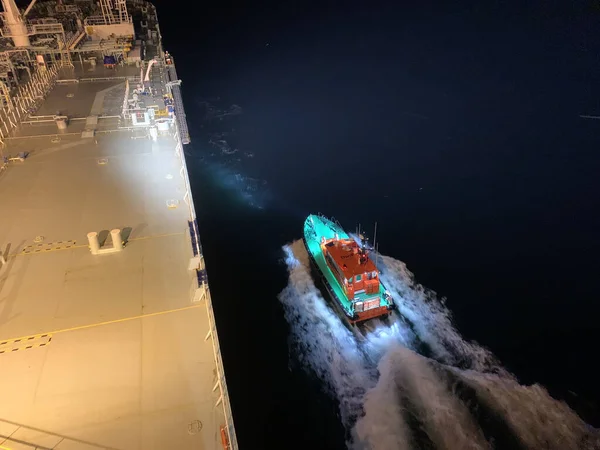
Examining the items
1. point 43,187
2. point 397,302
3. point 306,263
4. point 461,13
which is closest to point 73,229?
point 43,187

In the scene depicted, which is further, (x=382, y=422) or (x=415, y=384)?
(x=415, y=384)

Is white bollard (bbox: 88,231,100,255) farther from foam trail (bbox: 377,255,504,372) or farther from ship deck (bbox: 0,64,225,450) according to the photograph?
foam trail (bbox: 377,255,504,372)

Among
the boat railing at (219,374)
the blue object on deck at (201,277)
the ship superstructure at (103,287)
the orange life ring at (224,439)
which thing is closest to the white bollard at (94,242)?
the ship superstructure at (103,287)

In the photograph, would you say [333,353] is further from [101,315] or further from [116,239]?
[101,315]

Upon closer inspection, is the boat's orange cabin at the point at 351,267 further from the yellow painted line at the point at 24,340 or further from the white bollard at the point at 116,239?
the yellow painted line at the point at 24,340

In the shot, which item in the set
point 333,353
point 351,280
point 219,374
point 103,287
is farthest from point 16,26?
point 219,374

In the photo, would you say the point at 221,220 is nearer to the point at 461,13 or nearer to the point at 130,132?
the point at 130,132

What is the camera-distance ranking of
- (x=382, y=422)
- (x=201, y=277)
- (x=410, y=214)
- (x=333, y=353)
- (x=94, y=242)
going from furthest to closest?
(x=410, y=214), (x=333, y=353), (x=382, y=422), (x=94, y=242), (x=201, y=277)
